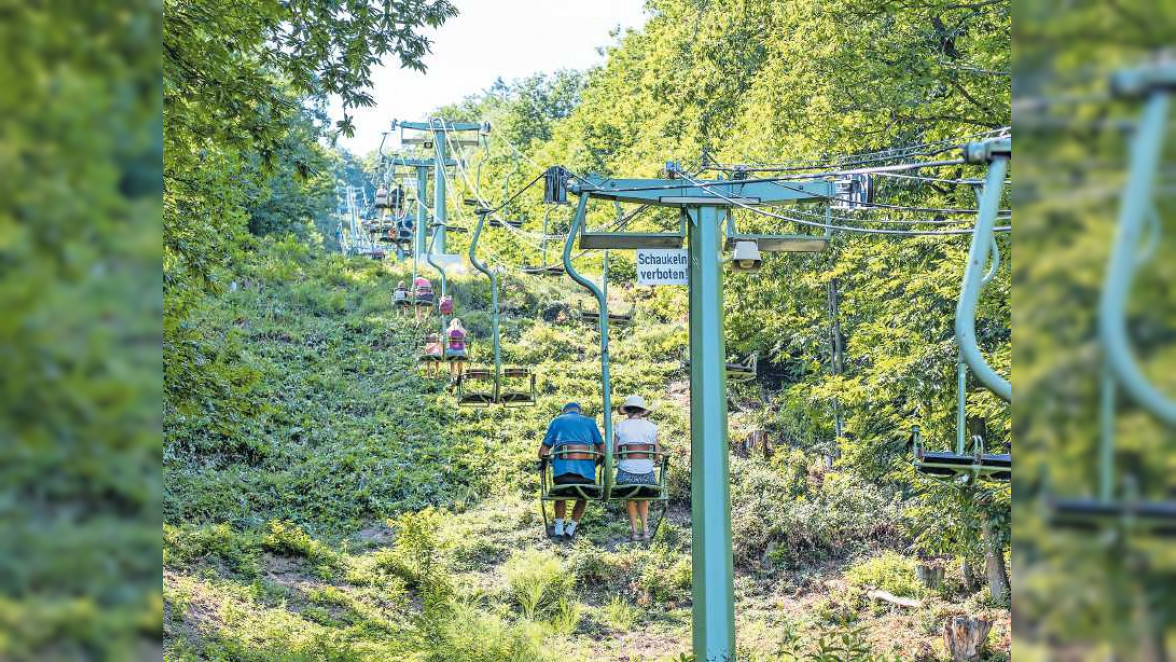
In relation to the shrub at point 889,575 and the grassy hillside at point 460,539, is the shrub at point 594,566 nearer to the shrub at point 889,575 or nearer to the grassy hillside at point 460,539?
the grassy hillside at point 460,539

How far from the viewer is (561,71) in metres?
61.5

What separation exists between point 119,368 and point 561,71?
61.3 m

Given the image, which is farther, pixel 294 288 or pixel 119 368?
pixel 294 288

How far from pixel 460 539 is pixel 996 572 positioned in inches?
→ 290

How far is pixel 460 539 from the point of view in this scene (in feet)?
62.0

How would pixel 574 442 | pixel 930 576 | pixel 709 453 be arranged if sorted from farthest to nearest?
pixel 930 576, pixel 574 442, pixel 709 453

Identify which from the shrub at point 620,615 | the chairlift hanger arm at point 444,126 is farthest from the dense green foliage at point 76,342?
the chairlift hanger arm at point 444,126

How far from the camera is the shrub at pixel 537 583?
16562 millimetres

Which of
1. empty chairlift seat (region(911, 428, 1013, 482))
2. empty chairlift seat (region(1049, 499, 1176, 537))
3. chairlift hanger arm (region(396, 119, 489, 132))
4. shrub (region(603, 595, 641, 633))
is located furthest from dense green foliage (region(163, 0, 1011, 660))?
empty chairlift seat (region(1049, 499, 1176, 537))

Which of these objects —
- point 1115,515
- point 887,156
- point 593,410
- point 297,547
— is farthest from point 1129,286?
point 593,410

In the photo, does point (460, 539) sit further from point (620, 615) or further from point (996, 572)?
point (996, 572)

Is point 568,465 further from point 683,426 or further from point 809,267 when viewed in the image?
point 683,426

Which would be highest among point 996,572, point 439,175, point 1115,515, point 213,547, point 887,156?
point 439,175

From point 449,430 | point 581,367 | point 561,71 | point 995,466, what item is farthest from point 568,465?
point 561,71
